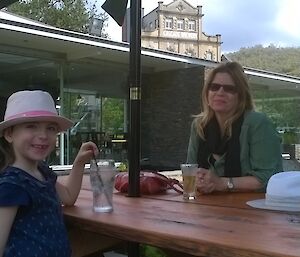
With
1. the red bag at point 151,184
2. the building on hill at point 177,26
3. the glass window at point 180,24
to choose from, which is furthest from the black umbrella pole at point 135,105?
the glass window at point 180,24

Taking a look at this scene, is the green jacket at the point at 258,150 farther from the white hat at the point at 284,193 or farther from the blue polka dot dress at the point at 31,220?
the blue polka dot dress at the point at 31,220

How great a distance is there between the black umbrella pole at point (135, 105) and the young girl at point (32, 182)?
0.71ft

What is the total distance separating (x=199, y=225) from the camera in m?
1.37

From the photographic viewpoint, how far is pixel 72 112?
10648mm

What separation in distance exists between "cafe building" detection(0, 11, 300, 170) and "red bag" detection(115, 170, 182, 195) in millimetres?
4922

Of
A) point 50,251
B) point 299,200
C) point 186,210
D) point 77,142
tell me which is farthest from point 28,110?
point 77,142

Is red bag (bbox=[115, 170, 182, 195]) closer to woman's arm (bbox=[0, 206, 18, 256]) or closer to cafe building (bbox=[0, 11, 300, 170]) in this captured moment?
woman's arm (bbox=[0, 206, 18, 256])

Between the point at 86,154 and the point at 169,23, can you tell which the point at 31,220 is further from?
the point at 169,23

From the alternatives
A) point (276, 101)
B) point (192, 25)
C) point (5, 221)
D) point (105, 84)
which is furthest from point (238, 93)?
point (192, 25)

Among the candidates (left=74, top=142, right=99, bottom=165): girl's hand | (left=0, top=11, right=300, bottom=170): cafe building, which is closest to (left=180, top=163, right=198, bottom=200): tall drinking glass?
(left=74, top=142, right=99, bottom=165): girl's hand

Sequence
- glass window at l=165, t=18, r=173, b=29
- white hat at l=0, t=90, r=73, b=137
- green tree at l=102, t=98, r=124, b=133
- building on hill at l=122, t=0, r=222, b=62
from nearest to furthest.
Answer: white hat at l=0, t=90, r=73, b=137 → green tree at l=102, t=98, r=124, b=133 → building on hill at l=122, t=0, r=222, b=62 → glass window at l=165, t=18, r=173, b=29

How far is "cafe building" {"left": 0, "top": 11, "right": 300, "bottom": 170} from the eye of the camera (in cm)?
971

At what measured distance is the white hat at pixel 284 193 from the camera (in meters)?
1.62

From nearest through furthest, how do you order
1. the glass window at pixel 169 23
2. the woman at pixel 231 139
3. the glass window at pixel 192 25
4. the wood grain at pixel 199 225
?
the wood grain at pixel 199 225 → the woman at pixel 231 139 → the glass window at pixel 192 25 → the glass window at pixel 169 23
